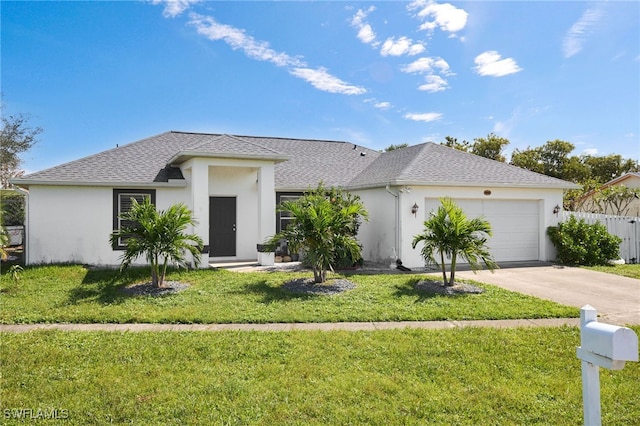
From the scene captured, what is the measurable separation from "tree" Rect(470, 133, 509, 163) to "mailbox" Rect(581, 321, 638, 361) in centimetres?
3515

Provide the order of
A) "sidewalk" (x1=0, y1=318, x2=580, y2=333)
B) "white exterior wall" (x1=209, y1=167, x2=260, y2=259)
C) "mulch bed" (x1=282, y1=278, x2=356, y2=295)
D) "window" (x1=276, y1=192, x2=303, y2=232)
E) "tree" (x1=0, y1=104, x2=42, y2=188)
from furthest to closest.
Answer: "tree" (x1=0, y1=104, x2=42, y2=188), "window" (x1=276, y1=192, x2=303, y2=232), "white exterior wall" (x1=209, y1=167, x2=260, y2=259), "mulch bed" (x1=282, y1=278, x2=356, y2=295), "sidewalk" (x1=0, y1=318, x2=580, y2=333)

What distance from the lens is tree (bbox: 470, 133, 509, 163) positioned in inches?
1345

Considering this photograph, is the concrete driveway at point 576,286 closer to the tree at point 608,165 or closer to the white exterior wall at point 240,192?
the white exterior wall at point 240,192

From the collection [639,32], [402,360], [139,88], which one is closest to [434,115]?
[639,32]

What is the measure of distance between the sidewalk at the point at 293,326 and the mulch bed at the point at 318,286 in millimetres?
2335

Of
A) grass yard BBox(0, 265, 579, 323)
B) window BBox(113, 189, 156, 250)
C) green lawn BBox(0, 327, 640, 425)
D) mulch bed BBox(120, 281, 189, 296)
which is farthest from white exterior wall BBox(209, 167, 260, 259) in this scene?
green lawn BBox(0, 327, 640, 425)

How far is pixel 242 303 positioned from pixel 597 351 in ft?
21.9

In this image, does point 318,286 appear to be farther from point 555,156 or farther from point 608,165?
point 608,165

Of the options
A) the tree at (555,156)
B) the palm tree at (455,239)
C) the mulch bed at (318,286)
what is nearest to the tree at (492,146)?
the tree at (555,156)

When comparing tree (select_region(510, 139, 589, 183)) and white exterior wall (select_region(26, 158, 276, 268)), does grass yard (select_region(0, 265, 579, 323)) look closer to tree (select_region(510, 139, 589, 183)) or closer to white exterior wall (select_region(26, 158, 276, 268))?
white exterior wall (select_region(26, 158, 276, 268))

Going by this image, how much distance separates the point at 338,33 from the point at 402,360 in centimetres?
1220

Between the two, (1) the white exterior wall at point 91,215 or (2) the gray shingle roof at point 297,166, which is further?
(2) the gray shingle roof at point 297,166

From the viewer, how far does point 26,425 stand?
349 centimetres

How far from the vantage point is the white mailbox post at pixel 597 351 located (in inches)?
75.6
